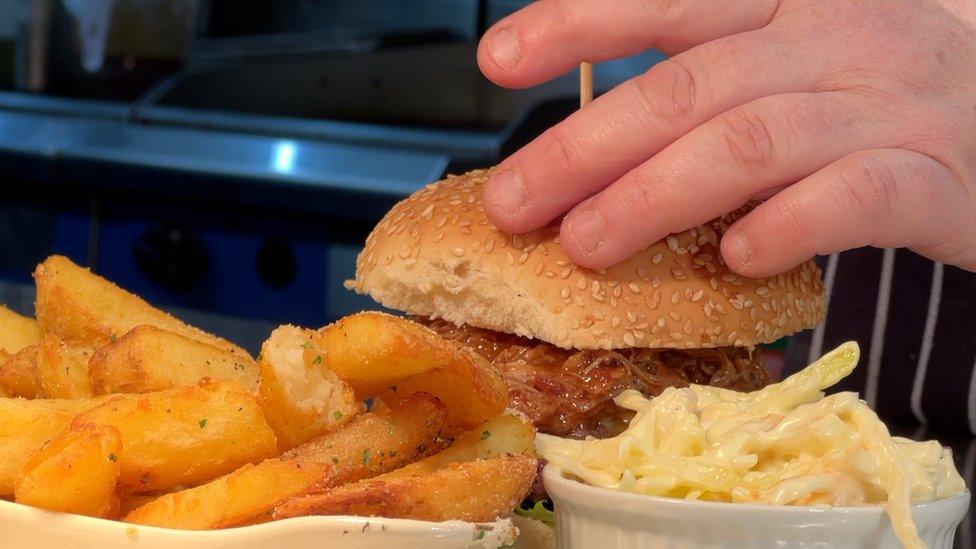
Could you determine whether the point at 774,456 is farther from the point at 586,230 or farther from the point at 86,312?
the point at 86,312

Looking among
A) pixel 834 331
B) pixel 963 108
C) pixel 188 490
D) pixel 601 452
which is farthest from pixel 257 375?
pixel 834 331

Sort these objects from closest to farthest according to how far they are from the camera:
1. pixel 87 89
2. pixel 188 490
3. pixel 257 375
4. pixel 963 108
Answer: pixel 188 490
pixel 257 375
pixel 963 108
pixel 87 89

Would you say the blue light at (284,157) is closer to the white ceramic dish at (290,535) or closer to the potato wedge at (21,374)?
the potato wedge at (21,374)

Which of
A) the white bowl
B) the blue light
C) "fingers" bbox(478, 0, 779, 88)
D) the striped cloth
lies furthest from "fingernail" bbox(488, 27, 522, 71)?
the blue light

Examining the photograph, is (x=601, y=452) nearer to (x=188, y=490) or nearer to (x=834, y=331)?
(x=188, y=490)

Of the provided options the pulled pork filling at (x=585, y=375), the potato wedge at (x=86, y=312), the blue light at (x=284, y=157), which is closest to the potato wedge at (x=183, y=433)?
the potato wedge at (x=86, y=312)

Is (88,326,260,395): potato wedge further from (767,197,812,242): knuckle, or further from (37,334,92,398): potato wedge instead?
(767,197,812,242): knuckle
